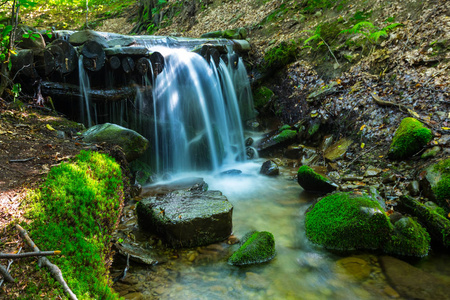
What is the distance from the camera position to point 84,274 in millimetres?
1860

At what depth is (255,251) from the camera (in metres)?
3.46

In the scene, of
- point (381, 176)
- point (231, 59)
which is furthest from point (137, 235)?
point (231, 59)

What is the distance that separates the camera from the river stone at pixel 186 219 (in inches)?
144

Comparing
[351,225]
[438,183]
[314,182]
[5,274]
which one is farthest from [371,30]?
[5,274]

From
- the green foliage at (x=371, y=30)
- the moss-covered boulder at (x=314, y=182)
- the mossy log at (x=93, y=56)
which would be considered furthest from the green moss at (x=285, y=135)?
the mossy log at (x=93, y=56)

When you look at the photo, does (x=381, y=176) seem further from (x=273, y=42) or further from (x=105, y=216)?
(x=273, y=42)

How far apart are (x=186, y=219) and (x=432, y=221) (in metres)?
3.23

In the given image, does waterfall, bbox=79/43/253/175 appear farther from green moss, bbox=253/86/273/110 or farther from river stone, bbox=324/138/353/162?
river stone, bbox=324/138/353/162

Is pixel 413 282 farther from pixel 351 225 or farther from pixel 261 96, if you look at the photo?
pixel 261 96

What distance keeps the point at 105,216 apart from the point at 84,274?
2.57 ft

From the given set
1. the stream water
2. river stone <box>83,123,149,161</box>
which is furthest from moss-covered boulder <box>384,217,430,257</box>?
river stone <box>83,123,149,161</box>

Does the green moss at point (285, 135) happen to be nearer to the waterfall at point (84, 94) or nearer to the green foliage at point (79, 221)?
the waterfall at point (84, 94)

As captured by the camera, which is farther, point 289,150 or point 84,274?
point 289,150

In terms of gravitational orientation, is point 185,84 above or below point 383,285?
above
